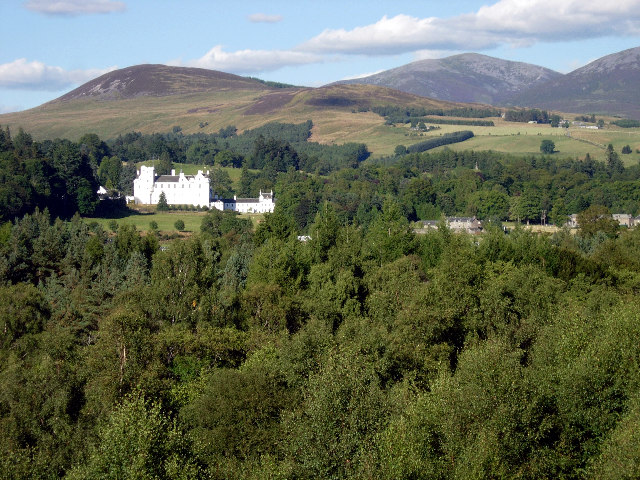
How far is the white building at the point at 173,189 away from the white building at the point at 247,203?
Result: 7.60 feet

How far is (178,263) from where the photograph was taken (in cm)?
3912

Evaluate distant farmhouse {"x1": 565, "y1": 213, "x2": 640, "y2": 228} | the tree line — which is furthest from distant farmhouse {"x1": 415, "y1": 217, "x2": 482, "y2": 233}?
the tree line

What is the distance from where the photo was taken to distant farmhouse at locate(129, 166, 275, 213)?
374 ft

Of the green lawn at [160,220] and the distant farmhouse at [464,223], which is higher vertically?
the green lawn at [160,220]

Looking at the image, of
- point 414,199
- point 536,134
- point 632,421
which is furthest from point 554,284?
point 536,134

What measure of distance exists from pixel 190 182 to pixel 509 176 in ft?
→ 149

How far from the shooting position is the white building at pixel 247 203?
11419 cm

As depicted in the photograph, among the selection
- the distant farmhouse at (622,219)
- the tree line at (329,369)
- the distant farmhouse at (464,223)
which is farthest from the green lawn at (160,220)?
the tree line at (329,369)

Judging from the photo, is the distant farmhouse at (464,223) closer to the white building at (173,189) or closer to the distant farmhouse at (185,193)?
the distant farmhouse at (185,193)

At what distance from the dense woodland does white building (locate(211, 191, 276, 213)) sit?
183 feet

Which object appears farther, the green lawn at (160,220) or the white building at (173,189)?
the white building at (173,189)

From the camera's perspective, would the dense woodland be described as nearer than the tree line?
No

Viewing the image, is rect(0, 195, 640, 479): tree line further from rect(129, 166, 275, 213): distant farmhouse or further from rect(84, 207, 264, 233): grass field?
rect(129, 166, 275, 213): distant farmhouse

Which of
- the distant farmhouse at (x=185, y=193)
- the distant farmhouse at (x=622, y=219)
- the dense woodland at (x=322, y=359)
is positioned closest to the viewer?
the dense woodland at (x=322, y=359)
